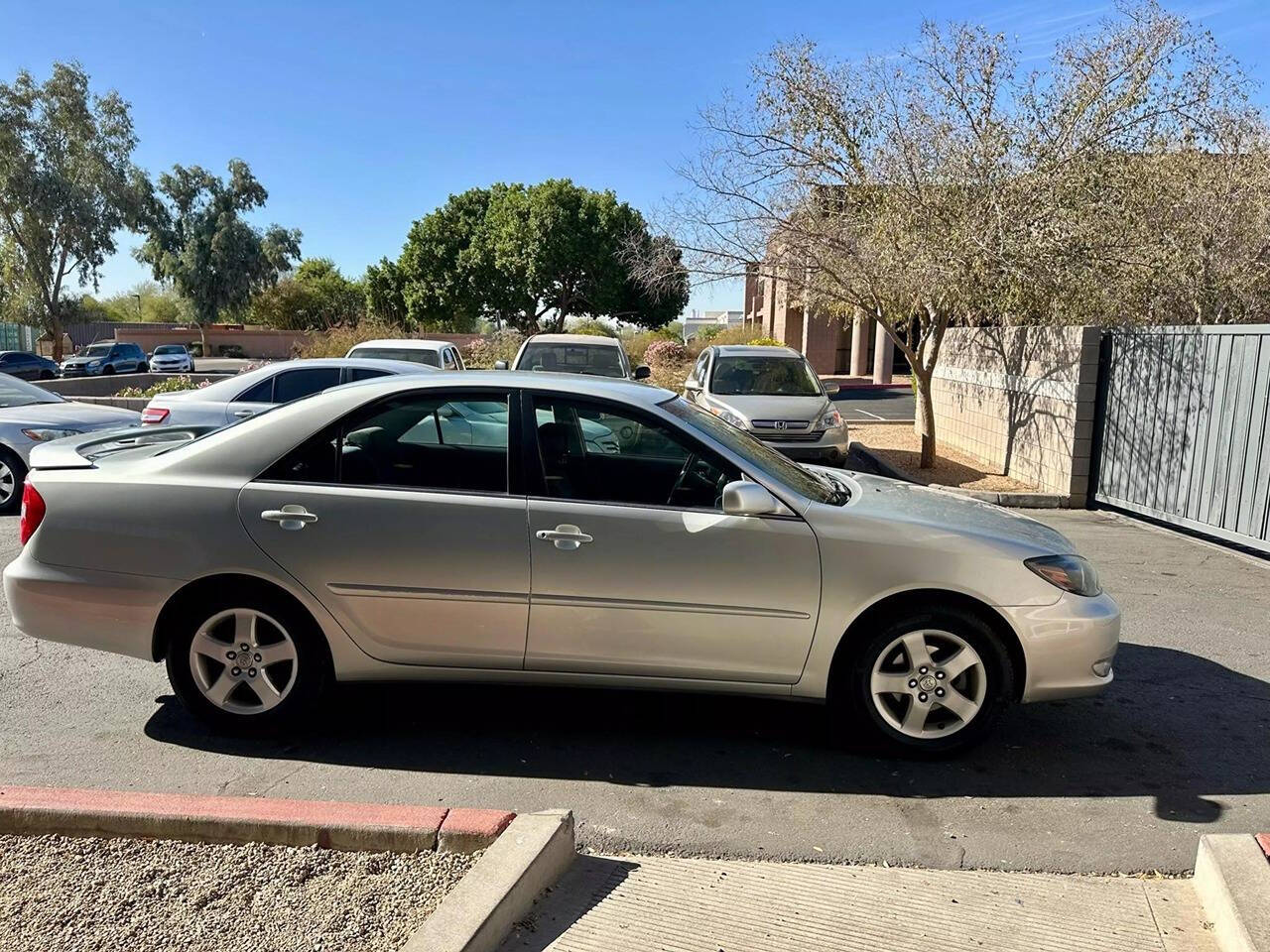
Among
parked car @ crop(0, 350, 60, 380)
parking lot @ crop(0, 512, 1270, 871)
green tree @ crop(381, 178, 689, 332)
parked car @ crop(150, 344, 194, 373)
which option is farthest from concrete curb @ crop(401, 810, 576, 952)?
Result: green tree @ crop(381, 178, 689, 332)

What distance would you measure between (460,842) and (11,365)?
120ft

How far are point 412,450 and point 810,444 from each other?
325 inches

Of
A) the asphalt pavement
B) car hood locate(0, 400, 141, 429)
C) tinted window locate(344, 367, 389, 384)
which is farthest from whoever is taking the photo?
the asphalt pavement

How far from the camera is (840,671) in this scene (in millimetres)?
4176

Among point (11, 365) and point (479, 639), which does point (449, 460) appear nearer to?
point (479, 639)

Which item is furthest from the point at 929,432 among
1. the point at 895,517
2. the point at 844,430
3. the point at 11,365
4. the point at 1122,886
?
the point at 11,365

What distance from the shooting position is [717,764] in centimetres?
418

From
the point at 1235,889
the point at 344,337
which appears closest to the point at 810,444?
the point at 1235,889

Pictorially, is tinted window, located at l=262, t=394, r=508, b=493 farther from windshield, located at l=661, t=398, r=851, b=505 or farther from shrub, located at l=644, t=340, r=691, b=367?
shrub, located at l=644, t=340, r=691, b=367

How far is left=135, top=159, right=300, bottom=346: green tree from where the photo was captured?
54.3 metres

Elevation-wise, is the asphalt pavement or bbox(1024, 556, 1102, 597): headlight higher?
bbox(1024, 556, 1102, 597): headlight

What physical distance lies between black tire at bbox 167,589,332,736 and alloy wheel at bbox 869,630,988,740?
242cm

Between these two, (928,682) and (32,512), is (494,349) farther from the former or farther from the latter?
(928,682)

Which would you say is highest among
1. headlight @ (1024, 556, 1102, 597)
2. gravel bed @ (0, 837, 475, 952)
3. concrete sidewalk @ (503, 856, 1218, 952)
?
headlight @ (1024, 556, 1102, 597)
